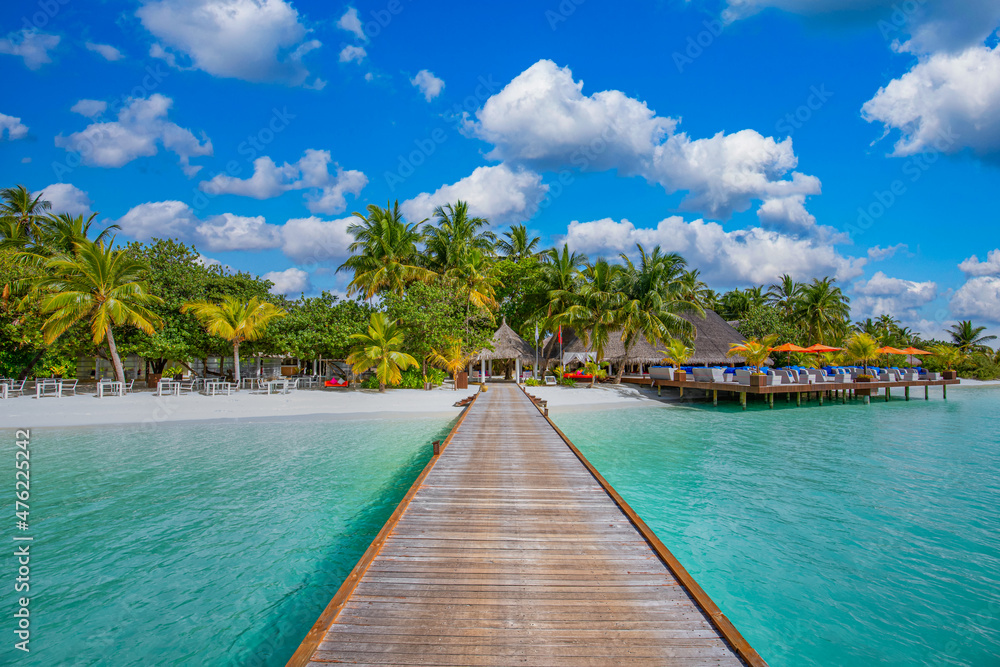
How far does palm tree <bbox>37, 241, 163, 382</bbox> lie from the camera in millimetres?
16938

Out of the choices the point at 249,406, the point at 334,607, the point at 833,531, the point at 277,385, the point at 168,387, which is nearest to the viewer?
the point at 334,607

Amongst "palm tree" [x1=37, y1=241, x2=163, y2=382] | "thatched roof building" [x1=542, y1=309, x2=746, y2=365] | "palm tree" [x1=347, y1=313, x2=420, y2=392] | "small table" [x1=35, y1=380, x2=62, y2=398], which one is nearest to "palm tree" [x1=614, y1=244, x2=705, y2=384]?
"thatched roof building" [x1=542, y1=309, x2=746, y2=365]

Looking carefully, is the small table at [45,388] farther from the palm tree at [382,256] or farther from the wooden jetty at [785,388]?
the wooden jetty at [785,388]

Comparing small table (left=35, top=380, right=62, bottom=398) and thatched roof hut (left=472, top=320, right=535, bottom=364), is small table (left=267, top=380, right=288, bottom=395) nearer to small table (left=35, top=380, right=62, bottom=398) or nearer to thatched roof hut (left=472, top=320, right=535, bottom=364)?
small table (left=35, top=380, right=62, bottom=398)

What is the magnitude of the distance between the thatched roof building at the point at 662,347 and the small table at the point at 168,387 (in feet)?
63.3

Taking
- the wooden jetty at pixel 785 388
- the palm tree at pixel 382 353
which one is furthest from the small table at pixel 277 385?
the wooden jetty at pixel 785 388

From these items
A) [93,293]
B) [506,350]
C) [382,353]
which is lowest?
[382,353]

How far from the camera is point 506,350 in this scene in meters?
25.5

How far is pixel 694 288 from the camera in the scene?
121 ft

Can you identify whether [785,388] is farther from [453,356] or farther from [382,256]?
[382,256]

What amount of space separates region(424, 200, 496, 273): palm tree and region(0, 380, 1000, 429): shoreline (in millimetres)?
9246

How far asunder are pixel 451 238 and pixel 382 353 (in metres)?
10.4

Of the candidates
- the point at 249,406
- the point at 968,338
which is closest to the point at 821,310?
the point at 968,338

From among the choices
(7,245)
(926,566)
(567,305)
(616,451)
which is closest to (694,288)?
(567,305)
